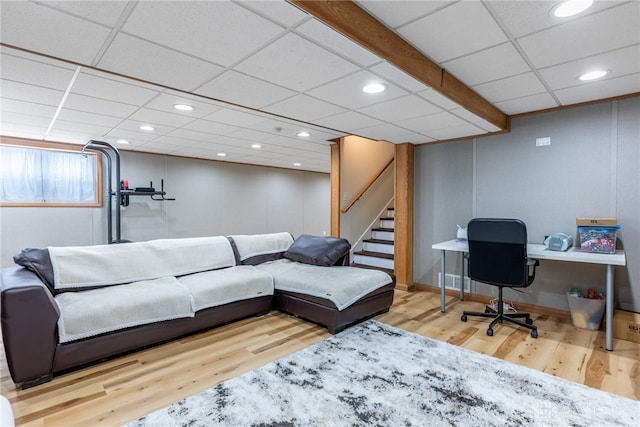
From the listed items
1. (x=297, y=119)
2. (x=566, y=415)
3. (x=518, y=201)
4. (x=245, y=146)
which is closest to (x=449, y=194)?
(x=518, y=201)

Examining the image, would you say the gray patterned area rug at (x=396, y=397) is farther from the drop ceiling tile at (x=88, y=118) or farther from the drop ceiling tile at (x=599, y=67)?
the drop ceiling tile at (x=88, y=118)

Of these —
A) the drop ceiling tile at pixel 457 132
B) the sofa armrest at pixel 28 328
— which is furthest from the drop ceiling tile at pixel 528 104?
the sofa armrest at pixel 28 328

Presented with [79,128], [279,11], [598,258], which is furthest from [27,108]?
[598,258]

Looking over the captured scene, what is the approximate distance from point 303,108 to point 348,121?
0.64 metres

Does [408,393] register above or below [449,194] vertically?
below

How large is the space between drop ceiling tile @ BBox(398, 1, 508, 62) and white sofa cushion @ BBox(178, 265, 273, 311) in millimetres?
2573

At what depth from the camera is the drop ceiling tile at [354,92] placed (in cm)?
234

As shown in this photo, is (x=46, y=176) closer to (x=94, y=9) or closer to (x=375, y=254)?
(x=94, y=9)

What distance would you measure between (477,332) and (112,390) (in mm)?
3053

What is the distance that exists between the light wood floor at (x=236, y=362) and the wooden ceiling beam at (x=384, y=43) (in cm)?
217

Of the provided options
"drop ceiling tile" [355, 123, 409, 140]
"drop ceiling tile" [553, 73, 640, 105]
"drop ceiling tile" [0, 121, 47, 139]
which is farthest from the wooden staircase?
"drop ceiling tile" [0, 121, 47, 139]

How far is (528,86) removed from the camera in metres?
2.78

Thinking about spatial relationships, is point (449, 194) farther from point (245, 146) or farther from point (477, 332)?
point (245, 146)

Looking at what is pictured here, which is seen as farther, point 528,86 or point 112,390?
point 528,86
